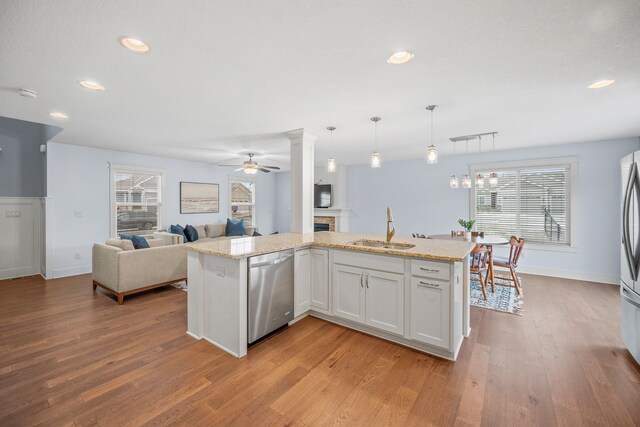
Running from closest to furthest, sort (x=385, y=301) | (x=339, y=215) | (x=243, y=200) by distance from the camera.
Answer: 1. (x=385, y=301)
2. (x=339, y=215)
3. (x=243, y=200)

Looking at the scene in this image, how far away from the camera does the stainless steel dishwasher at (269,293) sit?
2.56m

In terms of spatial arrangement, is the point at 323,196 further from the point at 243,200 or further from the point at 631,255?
A: the point at 631,255

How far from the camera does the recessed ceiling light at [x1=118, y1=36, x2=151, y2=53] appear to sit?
1.80 meters

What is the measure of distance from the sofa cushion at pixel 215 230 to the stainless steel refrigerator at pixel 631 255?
7071 millimetres

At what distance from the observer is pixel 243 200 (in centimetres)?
833

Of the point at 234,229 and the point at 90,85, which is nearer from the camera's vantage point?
the point at 90,85

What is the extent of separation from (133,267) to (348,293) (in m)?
3.07

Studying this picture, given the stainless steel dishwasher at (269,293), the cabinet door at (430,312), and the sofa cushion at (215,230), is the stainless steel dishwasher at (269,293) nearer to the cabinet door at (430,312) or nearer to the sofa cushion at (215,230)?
the cabinet door at (430,312)

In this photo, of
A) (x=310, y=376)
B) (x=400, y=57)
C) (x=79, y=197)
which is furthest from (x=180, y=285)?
(x=400, y=57)

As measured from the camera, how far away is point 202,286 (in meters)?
2.75

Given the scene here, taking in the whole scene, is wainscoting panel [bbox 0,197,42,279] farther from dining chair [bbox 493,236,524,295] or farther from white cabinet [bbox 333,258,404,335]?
dining chair [bbox 493,236,524,295]

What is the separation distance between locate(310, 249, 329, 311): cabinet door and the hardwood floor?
24 cm

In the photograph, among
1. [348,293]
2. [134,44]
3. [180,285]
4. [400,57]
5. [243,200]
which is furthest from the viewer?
[243,200]

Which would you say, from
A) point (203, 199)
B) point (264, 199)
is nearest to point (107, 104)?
point (203, 199)
